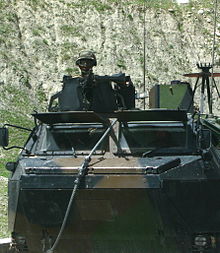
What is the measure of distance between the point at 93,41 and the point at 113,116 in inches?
977

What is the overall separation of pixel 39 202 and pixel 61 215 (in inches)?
10.8

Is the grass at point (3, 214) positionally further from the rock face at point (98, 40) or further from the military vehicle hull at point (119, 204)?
the rock face at point (98, 40)

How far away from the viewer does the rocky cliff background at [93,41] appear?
2888cm

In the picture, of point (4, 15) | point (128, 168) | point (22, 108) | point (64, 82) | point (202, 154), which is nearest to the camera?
point (128, 168)

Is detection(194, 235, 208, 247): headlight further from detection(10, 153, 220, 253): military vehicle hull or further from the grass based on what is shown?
the grass

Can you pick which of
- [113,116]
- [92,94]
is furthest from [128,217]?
[92,94]

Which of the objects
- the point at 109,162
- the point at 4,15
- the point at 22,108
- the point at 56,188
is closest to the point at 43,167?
the point at 56,188

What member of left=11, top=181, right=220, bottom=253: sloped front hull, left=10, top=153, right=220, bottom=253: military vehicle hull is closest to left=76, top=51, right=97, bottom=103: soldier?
left=10, top=153, right=220, bottom=253: military vehicle hull

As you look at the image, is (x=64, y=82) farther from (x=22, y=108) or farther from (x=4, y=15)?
(x=4, y=15)

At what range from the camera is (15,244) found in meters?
6.76

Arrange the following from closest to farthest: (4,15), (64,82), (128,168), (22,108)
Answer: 1. (128,168)
2. (64,82)
3. (22,108)
4. (4,15)

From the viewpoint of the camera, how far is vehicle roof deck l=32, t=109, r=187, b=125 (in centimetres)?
713

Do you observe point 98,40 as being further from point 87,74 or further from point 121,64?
point 87,74

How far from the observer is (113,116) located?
7418 millimetres
